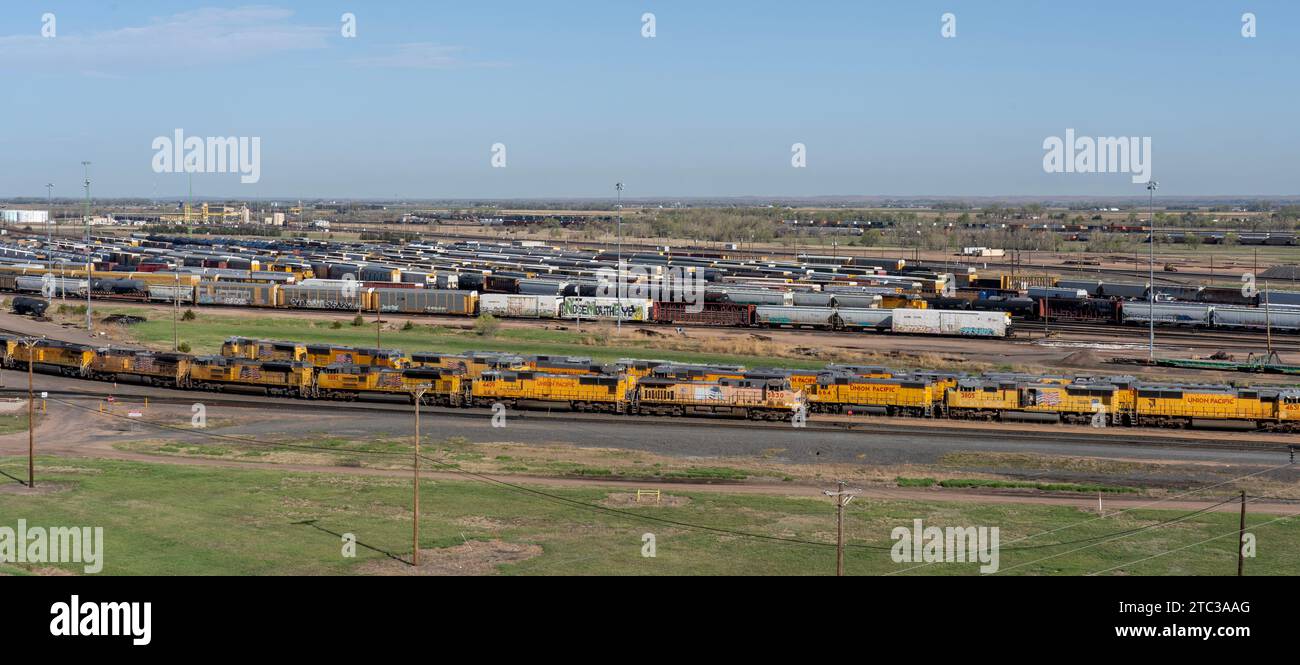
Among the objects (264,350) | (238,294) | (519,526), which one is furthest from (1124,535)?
(238,294)

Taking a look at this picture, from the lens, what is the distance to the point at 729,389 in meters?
60.4

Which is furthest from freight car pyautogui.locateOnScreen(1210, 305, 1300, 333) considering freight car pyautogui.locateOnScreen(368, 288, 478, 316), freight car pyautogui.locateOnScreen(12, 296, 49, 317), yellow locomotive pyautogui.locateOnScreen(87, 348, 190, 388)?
freight car pyautogui.locateOnScreen(12, 296, 49, 317)

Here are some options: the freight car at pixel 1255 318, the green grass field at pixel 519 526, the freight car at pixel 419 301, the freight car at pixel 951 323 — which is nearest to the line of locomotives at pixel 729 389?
the green grass field at pixel 519 526

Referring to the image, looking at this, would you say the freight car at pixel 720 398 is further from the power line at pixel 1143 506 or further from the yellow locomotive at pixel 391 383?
→ the power line at pixel 1143 506

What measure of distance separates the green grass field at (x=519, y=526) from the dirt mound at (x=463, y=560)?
45cm

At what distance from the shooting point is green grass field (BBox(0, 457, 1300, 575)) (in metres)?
34.0

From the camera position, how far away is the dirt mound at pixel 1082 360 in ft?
260

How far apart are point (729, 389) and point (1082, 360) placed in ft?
109

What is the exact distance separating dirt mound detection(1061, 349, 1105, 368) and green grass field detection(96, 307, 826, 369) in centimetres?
1799

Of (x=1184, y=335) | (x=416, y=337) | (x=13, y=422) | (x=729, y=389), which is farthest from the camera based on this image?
Result: (x=1184, y=335)

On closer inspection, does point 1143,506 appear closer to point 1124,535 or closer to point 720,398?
point 1124,535

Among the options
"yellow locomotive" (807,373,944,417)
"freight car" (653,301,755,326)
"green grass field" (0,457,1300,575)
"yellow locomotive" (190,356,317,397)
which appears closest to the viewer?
"green grass field" (0,457,1300,575)

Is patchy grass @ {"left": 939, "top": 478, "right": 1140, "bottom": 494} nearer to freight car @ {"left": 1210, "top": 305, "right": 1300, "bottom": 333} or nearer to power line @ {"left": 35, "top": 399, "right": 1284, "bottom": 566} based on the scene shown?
power line @ {"left": 35, "top": 399, "right": 1284, "bottom": 566}

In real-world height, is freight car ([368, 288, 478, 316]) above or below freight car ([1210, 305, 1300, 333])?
above
